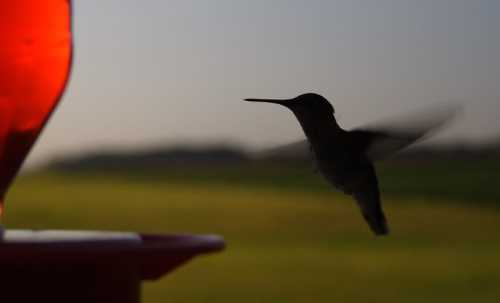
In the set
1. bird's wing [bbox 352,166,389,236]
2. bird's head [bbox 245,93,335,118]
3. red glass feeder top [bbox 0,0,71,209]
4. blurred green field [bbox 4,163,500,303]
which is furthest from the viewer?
blurred green field [bbox 4,163,500,303]

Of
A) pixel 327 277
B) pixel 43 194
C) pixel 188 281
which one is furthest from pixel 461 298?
pixel 43 194

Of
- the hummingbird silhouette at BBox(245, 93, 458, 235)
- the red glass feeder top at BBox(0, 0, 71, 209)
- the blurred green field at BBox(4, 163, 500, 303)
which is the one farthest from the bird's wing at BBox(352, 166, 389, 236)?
the blurred green field at BBox(4, 163, 500, 303)

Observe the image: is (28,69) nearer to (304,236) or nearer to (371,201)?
(371,201)

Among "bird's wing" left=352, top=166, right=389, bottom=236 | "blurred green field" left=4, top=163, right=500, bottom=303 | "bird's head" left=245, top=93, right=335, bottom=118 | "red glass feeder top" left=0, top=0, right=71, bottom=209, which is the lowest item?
"blurred green field" left=4, top=163, right=500, bottom=303

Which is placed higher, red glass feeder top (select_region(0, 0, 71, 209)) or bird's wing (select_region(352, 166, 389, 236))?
red glass feeder top (select_region(0, 0, 71, 209))

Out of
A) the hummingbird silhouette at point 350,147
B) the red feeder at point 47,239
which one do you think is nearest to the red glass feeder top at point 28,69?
the red feeder at point 47,239

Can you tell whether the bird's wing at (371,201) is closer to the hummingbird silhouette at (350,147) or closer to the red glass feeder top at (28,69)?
the hummingbird silhouette at (350,147)

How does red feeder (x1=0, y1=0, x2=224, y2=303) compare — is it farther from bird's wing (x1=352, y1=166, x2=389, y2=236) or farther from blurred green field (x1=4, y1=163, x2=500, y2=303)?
blurred green field (x1=4, y1=163, x2=500, y2=303)
